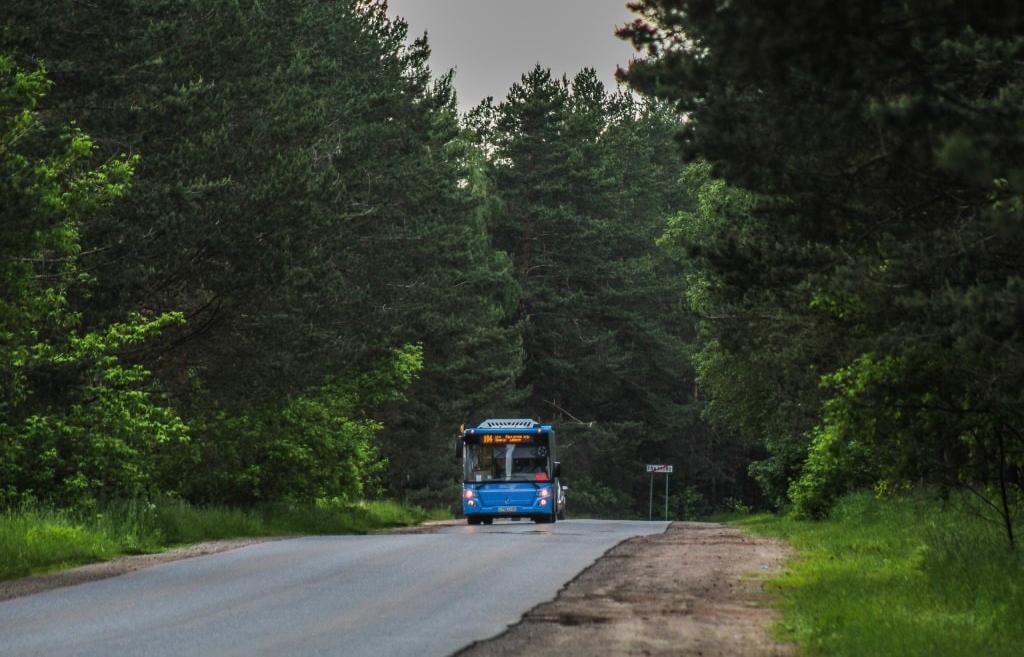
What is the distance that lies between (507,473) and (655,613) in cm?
2810

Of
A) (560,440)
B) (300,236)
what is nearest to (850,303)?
(300,236)

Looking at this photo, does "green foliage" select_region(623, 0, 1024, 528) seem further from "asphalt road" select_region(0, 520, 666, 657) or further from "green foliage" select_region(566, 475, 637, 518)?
"green foliage" select_region(566, 475, 637, 518)

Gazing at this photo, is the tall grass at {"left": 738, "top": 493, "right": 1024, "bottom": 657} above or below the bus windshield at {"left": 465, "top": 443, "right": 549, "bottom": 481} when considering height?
below

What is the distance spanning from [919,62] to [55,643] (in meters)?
7.94

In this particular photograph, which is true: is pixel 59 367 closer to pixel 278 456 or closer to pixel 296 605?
pixel 296 605

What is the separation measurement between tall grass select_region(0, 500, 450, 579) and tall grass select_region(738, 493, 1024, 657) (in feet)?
31.5

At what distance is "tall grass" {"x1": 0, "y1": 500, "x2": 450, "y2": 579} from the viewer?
2042cm

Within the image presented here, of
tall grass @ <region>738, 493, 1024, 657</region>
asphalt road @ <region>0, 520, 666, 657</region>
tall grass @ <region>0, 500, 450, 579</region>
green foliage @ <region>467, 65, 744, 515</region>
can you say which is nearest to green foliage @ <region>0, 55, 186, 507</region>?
tall grass @ <region>0, 500, 450, 579</region>

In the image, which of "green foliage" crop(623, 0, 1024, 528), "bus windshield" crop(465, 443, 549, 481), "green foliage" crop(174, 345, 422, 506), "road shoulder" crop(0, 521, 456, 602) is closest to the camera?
"green foliage" crop(623, 0, 1024, 528)

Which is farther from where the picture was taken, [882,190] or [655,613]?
[882,190]

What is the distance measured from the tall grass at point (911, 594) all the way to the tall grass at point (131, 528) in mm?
9593

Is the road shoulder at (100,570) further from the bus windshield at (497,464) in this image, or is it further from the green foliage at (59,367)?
the bus windshield at (497,464)

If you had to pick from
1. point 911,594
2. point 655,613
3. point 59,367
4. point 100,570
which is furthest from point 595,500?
point 655,613

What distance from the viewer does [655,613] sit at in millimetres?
14594
